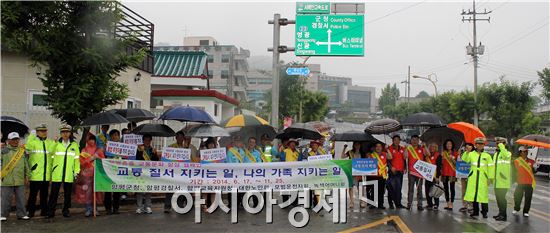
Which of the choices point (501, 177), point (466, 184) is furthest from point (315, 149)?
point (501, 177)


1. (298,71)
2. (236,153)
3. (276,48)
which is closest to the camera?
(236,153)

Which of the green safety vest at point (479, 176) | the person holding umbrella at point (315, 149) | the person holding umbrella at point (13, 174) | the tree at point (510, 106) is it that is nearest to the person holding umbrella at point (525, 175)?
the green safety vest at point (479, 176)

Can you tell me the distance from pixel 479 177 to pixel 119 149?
764 centimetres

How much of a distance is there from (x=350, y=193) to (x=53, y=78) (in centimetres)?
Result: 739

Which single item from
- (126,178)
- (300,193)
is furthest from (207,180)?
(300,193)

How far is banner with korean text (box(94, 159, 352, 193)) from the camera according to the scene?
403 inches

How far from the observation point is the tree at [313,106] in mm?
51906

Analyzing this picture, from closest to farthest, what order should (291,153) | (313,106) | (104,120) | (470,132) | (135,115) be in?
(104,120), (291,153), (470,132), (135,115), (313,106)

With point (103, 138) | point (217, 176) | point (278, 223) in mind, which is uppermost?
point (103, 138)

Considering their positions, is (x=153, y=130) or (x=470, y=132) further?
(x=470, y=132)

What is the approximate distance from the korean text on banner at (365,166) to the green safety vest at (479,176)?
202 centimetres

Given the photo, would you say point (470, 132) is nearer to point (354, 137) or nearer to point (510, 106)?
point (354, 137)

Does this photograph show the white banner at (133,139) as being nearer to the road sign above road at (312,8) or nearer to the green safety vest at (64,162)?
the green safety vest at (64,162)

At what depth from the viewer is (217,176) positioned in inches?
419
